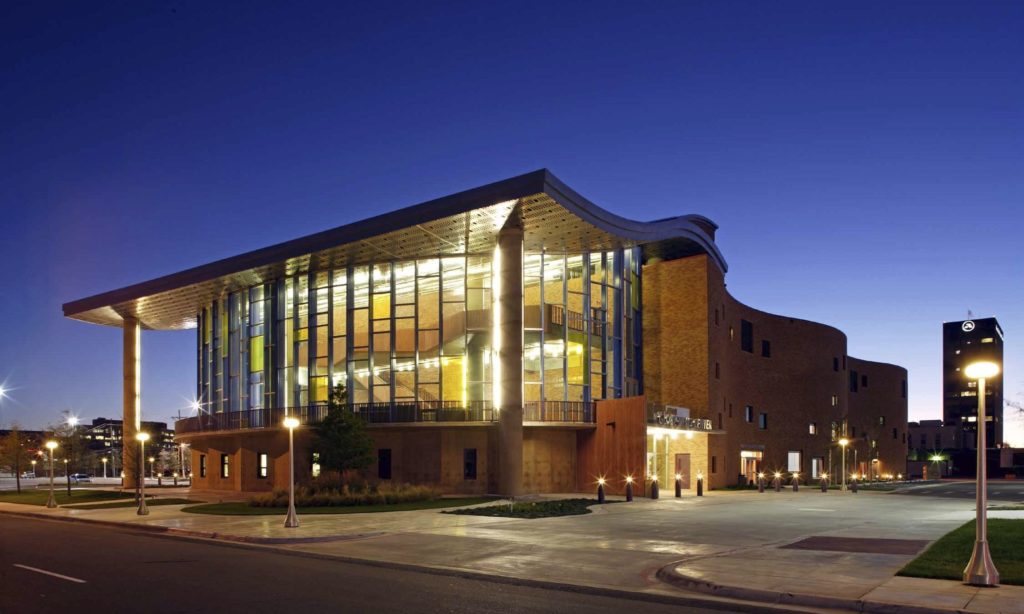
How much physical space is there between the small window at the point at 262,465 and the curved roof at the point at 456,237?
36.5 ft

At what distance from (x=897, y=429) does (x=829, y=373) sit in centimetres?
2345

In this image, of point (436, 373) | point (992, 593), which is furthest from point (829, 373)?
point (992, 593)

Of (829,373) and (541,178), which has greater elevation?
(541,178)

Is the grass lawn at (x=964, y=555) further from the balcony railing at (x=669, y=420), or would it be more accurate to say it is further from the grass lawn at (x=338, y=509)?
the balcony railing at (x=669, y=420)

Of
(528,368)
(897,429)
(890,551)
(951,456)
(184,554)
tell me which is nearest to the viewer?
(890,551)

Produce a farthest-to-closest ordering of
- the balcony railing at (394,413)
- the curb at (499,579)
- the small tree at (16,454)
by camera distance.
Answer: the small tree at (16,454) < the balcony railing at (394,413) < the curb at (499,579)

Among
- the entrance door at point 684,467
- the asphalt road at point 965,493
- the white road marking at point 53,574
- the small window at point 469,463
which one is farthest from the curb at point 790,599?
the entrance door at point 684,467

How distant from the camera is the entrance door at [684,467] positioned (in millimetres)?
51781

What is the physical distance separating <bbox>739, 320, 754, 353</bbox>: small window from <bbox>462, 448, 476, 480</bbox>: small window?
2545 cm

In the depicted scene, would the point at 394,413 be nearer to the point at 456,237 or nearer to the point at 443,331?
the point at 443,331

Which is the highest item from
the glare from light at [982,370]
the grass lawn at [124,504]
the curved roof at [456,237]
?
the curved roof at [456,237]

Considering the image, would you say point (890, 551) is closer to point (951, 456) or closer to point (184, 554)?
point (184, 554)

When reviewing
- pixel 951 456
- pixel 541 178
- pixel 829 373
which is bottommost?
pixel 951 456

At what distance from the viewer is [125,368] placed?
6819 cm
